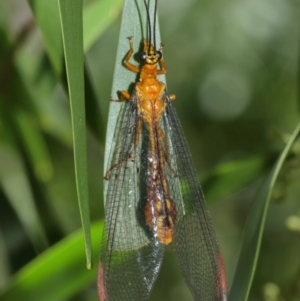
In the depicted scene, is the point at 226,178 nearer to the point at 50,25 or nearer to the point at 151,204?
the point at 151,204

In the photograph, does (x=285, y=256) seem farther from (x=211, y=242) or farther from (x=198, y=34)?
(x=211, y=242)

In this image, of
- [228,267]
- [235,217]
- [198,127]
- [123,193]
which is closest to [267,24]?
[198,127]

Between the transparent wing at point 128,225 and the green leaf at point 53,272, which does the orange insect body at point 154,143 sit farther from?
the green leaf at point 53,272

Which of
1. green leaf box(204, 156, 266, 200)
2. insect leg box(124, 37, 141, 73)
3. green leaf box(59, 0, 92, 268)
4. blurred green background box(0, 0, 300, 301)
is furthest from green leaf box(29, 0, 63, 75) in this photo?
blurred green background box(0, 0, 300, 301)

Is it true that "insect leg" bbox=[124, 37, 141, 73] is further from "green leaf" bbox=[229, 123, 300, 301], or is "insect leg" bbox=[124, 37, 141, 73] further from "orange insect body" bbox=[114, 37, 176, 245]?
"green leaf" bbox=[229, 123, 300, 301]

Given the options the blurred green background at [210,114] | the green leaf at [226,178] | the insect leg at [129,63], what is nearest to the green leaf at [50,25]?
the insect leg at [129,63]
